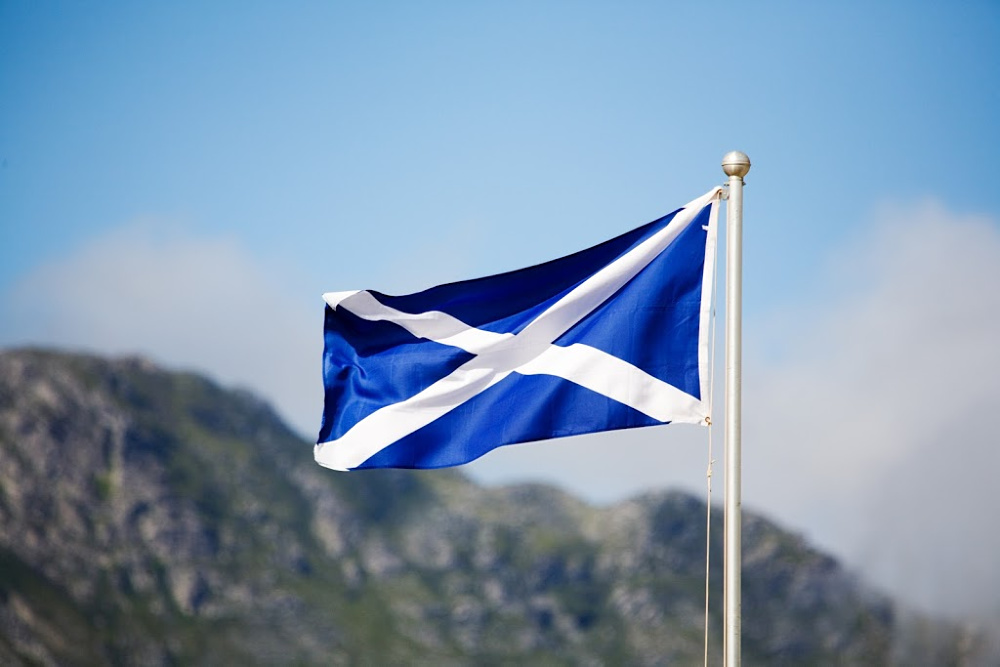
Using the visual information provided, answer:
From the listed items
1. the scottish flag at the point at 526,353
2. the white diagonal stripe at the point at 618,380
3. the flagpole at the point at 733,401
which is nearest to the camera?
the flagpole at the point at 733,401

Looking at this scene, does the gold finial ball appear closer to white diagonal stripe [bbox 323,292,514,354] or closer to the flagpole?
the flagpole

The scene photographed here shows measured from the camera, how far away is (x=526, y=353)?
18.3m

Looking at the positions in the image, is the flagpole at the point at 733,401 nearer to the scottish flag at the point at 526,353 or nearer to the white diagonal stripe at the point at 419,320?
the scottish flag at the point at 526,353

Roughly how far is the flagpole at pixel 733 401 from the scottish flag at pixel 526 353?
1.16 meters

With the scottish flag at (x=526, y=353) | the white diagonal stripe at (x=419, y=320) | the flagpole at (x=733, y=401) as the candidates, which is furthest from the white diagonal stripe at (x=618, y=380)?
the flagpole at (x=733, y=401)

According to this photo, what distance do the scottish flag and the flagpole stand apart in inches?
45.8

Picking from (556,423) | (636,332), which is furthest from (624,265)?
(556,423)

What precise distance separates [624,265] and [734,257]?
2.33 meters

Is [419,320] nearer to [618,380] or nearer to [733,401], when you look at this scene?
[618,380]

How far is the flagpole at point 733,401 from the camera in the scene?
48.0ft

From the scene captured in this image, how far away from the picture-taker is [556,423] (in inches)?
695

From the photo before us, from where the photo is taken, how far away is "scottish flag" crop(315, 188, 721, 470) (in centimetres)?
1720

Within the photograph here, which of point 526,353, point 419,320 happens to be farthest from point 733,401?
point 419,320

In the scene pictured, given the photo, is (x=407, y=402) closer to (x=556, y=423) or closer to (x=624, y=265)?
(x=556, y=423)
